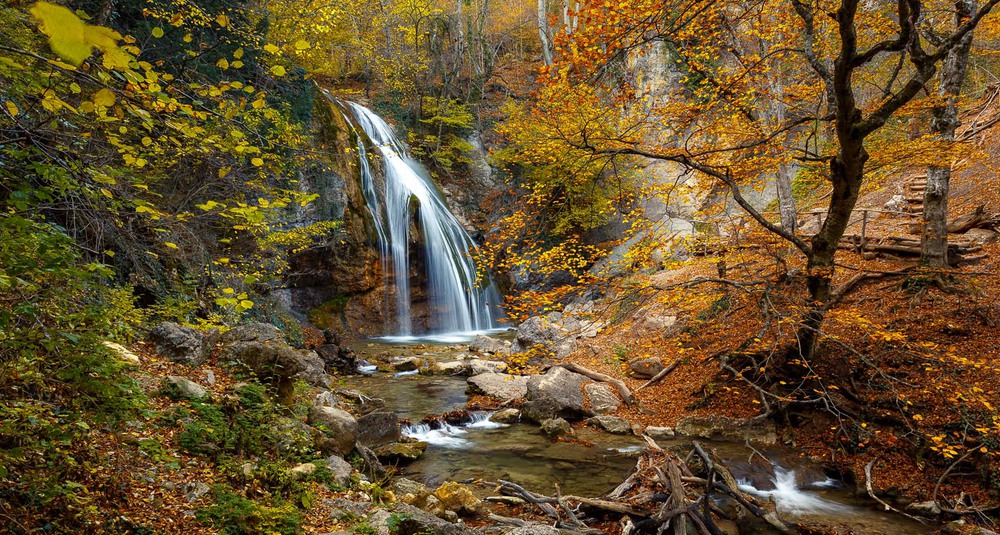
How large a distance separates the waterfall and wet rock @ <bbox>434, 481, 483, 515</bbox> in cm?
1127

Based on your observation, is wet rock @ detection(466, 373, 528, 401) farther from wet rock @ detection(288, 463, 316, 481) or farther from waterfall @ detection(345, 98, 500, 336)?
waterfall @ detection(345, 98, 500, 336)

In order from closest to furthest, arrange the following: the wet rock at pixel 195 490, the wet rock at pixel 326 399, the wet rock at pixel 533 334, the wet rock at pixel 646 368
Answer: the wet rock at pixel 195 490 → the wet rock at pixel 326 399 → the wet rock at pixel 646 368 → the wet rock at pixel 533 334

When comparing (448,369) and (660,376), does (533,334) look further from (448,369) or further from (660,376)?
(660,376)

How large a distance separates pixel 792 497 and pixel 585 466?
2435 millimetres

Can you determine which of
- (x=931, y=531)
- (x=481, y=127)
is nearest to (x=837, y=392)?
(x=931, y=531)

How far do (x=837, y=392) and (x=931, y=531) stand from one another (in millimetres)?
2059

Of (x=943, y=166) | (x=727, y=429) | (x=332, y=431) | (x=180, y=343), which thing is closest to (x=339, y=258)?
(x=180, y=343)

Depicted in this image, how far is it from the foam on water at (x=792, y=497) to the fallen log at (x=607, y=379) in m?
2.81

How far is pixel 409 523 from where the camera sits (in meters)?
3.58

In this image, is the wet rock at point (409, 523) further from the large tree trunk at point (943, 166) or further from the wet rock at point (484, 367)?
the large tree trunk at point (943, 166)

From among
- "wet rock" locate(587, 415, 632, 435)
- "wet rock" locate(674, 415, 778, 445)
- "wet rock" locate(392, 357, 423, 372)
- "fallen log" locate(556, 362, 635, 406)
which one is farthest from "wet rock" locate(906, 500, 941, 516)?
"wet rock" locate(392, 357, 423, 372)

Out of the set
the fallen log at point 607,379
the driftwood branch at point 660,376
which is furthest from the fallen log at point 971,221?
the fallen log at point 607,379

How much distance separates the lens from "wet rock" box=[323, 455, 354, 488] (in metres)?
4.45

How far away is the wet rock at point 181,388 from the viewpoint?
4.42m
